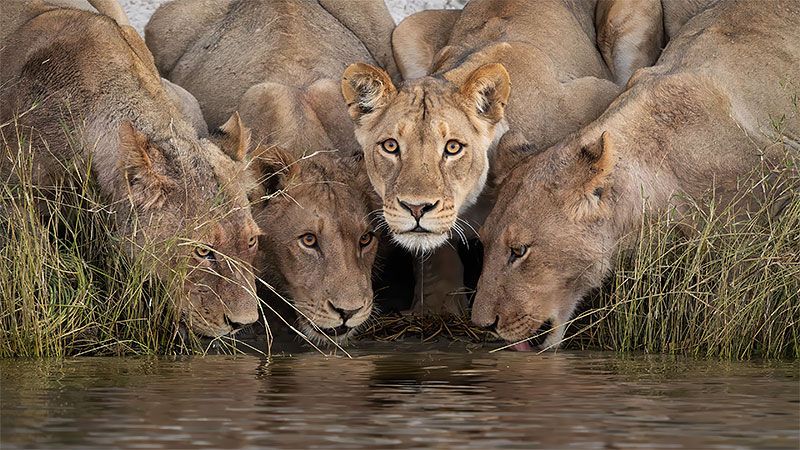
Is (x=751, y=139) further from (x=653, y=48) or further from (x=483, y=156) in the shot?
(x=653, y=48)

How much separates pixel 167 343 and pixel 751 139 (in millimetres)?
3241

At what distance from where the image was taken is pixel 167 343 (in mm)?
7746

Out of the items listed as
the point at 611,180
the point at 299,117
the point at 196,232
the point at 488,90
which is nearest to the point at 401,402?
the point at 196,232

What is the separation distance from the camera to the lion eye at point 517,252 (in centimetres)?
822

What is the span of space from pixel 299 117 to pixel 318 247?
3.83 ft

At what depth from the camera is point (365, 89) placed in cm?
870

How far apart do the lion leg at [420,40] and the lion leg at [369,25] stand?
0.17 m

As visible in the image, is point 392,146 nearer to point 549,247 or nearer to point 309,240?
point 309,240

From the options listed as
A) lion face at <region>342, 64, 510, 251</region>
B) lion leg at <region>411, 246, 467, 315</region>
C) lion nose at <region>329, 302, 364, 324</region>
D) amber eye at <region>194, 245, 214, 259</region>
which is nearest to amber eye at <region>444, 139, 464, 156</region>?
lion face at <region>342, 64, 510, 251</region>

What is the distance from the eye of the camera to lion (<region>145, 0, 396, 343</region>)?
8.21 meters

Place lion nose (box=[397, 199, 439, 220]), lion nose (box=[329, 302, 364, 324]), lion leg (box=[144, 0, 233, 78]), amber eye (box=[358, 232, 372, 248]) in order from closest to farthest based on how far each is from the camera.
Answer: lion nose (box=[397, 199, 439, 220]) → lion nose (box=[329, 302, 364, 324]) → amber eye (box=[358, 232, 372, 248]) → lion leg (box=[144, 0, 233, 78])

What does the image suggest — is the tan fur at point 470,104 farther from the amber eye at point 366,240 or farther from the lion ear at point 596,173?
the lion ear at point 596,173

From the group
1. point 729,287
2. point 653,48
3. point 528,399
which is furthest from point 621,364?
point 653,48

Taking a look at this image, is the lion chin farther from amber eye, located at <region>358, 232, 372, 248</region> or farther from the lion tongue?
the lion tongue
